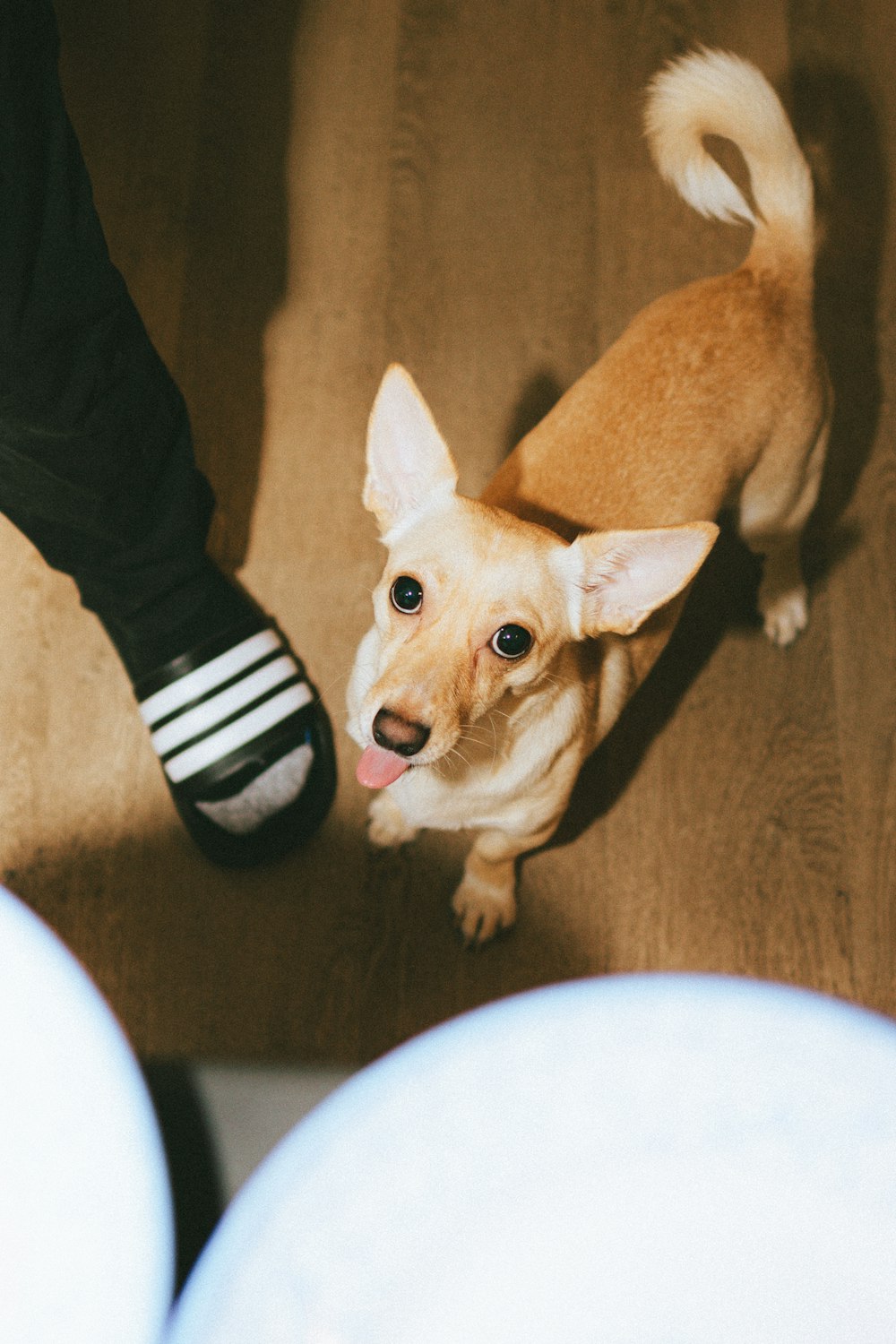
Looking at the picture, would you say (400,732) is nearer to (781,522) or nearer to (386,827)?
(386,827)

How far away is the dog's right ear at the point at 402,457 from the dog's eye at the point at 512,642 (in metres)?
0.20

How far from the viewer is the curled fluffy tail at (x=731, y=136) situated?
1.44 metres

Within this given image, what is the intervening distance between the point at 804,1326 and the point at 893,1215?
0.16 ft

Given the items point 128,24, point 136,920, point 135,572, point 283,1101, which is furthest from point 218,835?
point 128,24

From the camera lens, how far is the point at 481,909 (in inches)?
63.0

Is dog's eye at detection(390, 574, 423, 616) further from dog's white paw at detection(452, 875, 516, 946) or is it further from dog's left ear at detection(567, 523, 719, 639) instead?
dog's white paw at detection(452, 875, 516, 946)

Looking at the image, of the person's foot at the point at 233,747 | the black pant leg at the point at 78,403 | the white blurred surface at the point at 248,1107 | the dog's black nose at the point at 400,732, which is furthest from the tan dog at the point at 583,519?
the white blurred surface at the point at 248,1107

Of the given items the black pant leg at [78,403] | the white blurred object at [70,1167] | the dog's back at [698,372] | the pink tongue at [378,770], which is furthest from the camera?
the dog's back at [698,372]

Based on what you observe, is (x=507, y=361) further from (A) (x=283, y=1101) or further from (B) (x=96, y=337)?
(A) (x=283, y=1101)

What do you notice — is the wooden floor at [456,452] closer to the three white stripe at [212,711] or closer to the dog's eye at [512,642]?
the three white stripe at [212,711]

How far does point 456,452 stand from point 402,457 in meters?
0.73

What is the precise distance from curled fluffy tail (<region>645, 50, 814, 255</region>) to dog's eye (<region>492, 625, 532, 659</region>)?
806 millimetres

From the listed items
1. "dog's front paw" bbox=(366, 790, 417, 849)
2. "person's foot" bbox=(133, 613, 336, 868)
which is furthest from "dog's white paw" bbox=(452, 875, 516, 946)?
"person's foot" bbox=(133, 613, 336, 868)

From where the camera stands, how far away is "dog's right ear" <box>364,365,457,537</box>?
1.14 meters
